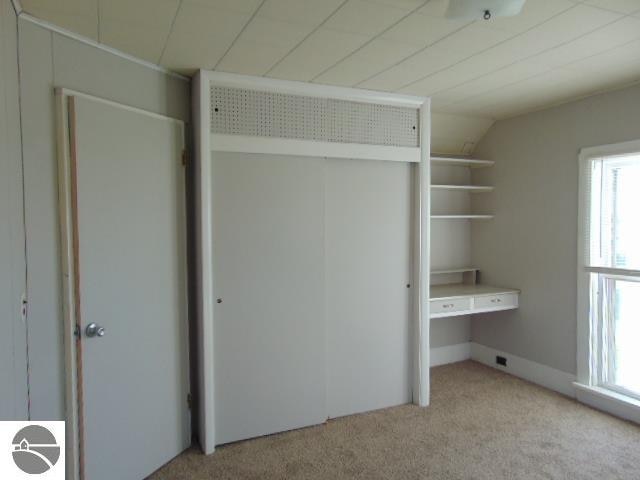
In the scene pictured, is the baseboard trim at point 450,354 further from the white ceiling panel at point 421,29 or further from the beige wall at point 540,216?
the white ceiling panel at point 421,29

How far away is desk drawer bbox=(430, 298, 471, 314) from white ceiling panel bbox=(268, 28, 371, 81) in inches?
79.6

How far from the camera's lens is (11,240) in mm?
1718

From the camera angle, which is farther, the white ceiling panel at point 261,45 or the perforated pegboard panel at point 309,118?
the perforated pegboard panel at point 309,118

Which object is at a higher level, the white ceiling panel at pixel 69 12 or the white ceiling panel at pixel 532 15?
the white ceiling panel at pixel 532 15

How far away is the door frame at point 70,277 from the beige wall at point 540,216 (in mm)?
3360

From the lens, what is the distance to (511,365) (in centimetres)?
402

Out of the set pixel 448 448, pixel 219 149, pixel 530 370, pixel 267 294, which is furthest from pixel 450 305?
pixel 219 149

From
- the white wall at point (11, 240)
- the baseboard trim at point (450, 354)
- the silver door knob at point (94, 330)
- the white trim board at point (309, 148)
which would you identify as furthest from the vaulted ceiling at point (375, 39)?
the baseboard trim at point (450, 354)

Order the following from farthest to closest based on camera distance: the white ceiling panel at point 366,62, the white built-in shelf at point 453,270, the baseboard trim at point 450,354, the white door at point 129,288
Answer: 1. the baseboard trim at point 450,354
2. the white built-in shelf at point 453,270
3. the white ceiling panel at point 366,62
4. the white door at point 129,288

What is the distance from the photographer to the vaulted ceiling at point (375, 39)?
185cm

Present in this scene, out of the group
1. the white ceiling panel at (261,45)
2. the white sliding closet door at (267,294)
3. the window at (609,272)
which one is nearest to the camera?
the white ceiling panel at (261,45)

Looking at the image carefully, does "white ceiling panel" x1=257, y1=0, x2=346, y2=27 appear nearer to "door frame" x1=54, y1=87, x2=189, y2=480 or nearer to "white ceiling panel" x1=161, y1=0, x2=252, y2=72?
"white ceiling panel" x1=161, y1=0, x2=252, y2=72

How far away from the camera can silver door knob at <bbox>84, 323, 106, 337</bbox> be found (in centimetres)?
214

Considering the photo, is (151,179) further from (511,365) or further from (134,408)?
(511,365)
